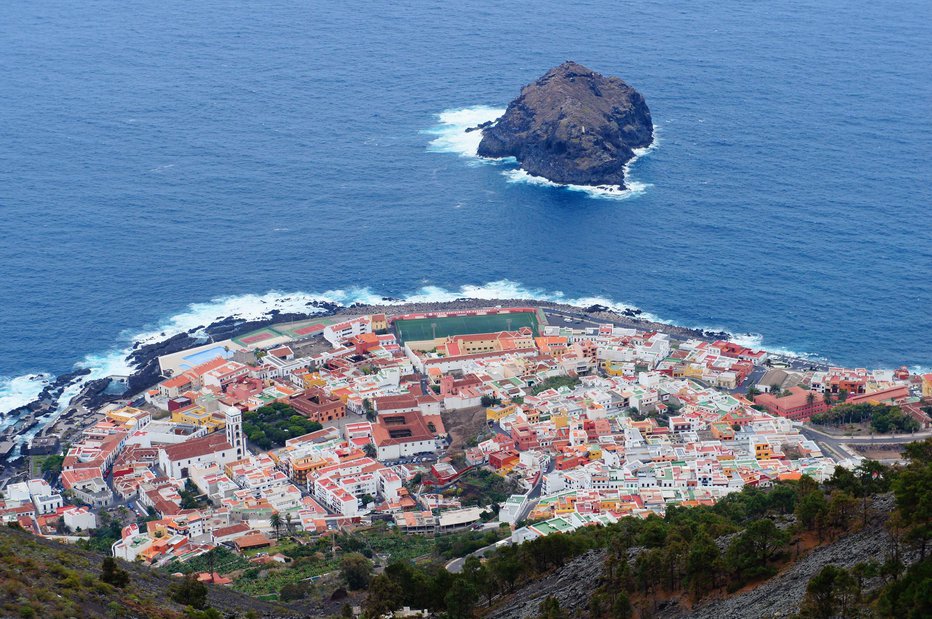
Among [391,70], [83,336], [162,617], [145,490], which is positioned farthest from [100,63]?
[162,617]

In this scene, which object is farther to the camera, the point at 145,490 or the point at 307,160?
the point at 307,160

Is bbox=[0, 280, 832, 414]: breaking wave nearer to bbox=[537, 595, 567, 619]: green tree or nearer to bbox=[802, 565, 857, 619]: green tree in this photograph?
bbox=[537, 595, 567, 619]: green tree

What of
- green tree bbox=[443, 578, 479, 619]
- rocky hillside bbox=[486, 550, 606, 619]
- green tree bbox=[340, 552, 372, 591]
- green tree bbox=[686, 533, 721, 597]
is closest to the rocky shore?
green tree bbox=[340, 552, 372, 591]

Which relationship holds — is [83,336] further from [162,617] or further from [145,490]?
[162,617]

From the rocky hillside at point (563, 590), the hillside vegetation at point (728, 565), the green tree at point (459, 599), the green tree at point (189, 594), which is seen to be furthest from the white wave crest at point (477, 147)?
the green tree at point (189, 594)

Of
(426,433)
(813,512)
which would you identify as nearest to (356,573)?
(426,433)

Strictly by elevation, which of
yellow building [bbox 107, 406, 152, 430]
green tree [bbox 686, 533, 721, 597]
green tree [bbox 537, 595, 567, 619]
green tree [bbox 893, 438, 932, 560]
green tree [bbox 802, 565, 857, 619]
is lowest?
yellow building [bbox 107, 406, 152, 430]

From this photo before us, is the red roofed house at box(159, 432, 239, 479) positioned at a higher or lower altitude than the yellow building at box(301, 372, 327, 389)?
lower

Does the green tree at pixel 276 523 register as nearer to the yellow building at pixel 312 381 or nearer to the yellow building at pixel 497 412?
the yellow building at pixel 497 412
